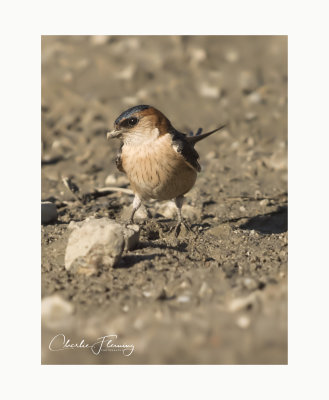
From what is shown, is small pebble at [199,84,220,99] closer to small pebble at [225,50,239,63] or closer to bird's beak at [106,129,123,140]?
small pebble at [225,50,239,63]

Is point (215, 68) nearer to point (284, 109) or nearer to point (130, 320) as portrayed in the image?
point (284, 109)

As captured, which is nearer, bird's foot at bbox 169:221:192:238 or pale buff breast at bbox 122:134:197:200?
pale buff breast at bbox 122:134:197:200

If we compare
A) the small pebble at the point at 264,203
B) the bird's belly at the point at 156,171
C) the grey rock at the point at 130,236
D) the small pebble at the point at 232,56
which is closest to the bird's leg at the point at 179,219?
the bird's belly at the point at 156,171

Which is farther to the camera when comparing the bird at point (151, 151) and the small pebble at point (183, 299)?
the bird at point (151, 151)

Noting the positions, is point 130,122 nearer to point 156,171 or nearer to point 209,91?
point 156,171

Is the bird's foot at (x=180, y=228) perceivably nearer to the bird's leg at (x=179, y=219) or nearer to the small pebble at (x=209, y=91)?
the bird's leg at (x=179, y=219)

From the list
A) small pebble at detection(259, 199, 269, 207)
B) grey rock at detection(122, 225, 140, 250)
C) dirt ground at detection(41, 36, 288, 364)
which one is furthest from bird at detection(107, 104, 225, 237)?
small pebble at detection(259, 199, 269, 207)
